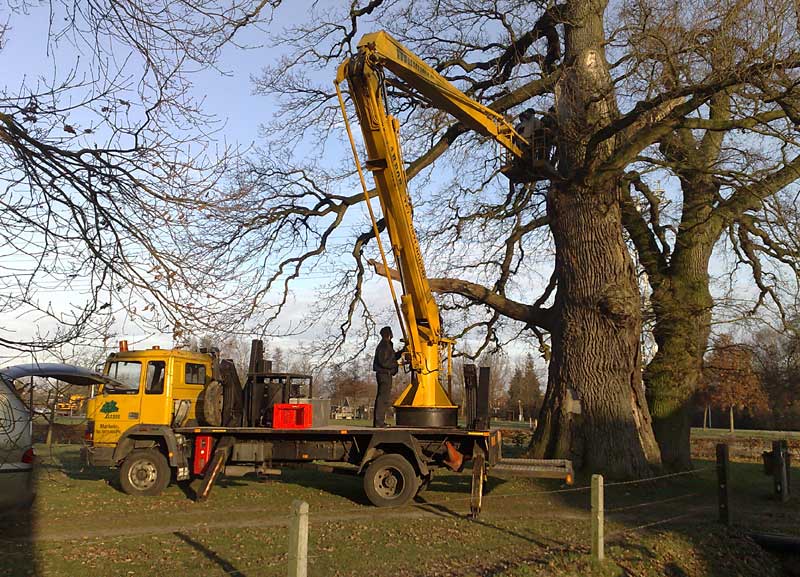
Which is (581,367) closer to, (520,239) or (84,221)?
(520,239)

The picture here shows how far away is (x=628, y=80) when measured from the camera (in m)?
14.0

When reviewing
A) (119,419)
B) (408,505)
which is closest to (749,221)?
(408,505)

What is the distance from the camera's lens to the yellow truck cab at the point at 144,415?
13406 mm

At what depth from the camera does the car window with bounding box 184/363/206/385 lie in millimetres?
14547

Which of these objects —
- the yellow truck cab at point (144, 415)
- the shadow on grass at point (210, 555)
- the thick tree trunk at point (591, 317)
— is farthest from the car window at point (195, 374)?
the thick tree trunk at point (591, 317)

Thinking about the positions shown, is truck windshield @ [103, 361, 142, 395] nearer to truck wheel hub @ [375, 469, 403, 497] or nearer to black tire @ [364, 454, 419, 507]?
black tire @ [364, 454, 419, 507]

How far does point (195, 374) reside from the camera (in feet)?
48.6

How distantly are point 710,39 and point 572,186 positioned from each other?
4597mm

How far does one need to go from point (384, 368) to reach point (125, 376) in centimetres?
528

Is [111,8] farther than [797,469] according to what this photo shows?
No

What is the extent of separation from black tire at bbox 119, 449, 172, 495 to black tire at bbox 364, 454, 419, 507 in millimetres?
3961

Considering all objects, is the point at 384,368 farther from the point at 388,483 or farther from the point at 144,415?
the point at 144,415

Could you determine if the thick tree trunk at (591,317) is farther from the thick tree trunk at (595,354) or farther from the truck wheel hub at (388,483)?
the truck wheel hub at (388,483)

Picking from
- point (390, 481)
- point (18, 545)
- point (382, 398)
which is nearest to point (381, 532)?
point (390, 481)
